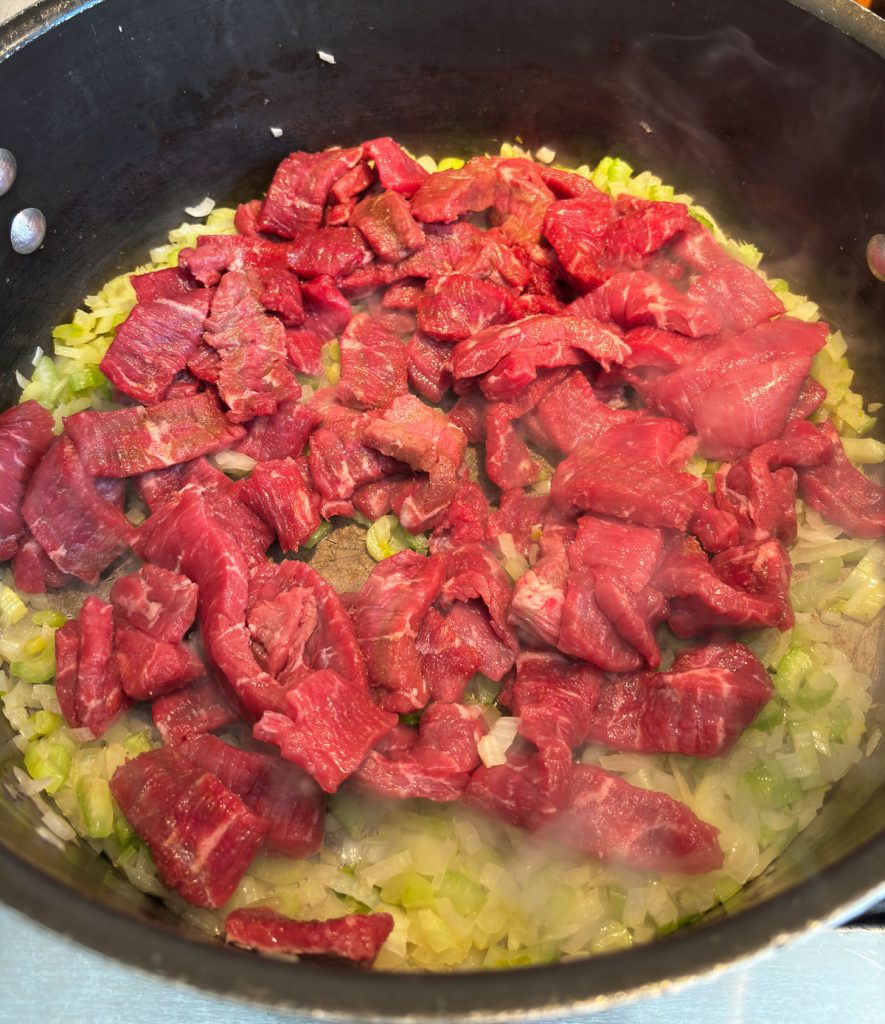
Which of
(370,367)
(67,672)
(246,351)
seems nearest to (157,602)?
(67,672)

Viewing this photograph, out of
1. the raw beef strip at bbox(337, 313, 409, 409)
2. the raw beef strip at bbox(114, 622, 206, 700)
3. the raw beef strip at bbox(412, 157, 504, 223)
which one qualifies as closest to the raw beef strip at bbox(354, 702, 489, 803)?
the raw beef strip at bbox(114, 622, 206, 700)

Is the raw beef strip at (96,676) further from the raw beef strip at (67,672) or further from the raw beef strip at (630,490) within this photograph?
the raw beef strip at (630,490)

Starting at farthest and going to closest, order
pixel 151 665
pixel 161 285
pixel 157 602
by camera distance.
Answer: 1. pixel 161 285
2. pixel 157 602
3. pixel 151 665

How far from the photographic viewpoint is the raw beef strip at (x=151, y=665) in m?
3.25

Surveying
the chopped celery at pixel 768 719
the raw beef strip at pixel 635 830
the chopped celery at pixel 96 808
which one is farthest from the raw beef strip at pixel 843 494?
the chopped celery at pixel 96 808

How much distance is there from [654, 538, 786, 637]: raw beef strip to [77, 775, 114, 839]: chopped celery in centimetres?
243

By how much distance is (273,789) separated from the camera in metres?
3.10

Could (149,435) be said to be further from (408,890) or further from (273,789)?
(408,890)

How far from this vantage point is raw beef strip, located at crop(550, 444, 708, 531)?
137 inches

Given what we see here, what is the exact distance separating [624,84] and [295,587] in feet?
11.1

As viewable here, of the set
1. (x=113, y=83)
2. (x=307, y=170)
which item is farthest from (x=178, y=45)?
(x=307, y=170)

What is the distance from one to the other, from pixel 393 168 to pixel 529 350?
1.53 m

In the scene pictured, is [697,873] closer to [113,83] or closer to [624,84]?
[624,84]

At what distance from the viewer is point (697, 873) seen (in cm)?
292
